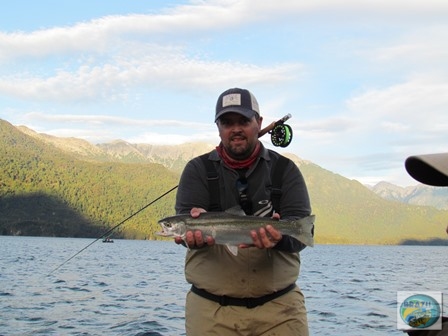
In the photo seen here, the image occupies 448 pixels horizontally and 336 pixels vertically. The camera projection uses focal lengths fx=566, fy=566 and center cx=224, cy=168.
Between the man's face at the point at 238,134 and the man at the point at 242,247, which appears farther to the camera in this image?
the man's face at the point at 238,134

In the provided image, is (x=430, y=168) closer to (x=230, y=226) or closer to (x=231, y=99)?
(x=230, y=226)

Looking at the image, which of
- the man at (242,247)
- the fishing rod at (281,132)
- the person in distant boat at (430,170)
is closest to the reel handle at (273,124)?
the fishing rod at (281,132)

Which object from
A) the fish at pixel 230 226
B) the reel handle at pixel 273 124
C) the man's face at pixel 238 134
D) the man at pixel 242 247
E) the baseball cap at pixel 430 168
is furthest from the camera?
the reel handle at pixel 273 124

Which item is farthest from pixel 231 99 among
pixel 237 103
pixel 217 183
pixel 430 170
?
pixel 430 170

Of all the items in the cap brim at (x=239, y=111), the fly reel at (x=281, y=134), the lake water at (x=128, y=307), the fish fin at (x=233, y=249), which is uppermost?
the fly reel at (x=281, y=134)

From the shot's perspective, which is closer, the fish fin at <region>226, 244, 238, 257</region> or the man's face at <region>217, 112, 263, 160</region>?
the fish fin at <region>226, 244, 238, 257</region>

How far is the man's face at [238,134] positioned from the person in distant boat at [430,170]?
243 centimetres

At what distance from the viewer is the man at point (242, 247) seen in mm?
5113

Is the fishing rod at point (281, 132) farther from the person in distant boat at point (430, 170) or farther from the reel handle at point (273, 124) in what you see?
the person in distant boat at point (430, 170)

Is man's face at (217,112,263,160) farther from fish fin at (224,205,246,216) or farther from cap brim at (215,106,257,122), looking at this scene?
fish fin at (224,205,246,216)

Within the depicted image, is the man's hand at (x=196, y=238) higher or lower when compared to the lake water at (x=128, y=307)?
higher

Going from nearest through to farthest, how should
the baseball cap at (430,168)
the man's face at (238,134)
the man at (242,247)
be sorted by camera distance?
the baseball cap at (430,168)
the man at (242,247)
the man's face at (238,134)

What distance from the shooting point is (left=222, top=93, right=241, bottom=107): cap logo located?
5.25 meters

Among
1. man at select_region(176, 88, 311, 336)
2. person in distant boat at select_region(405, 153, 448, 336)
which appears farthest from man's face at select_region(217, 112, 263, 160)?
person in distant boat at select_region(405, 153, 448, 336)
